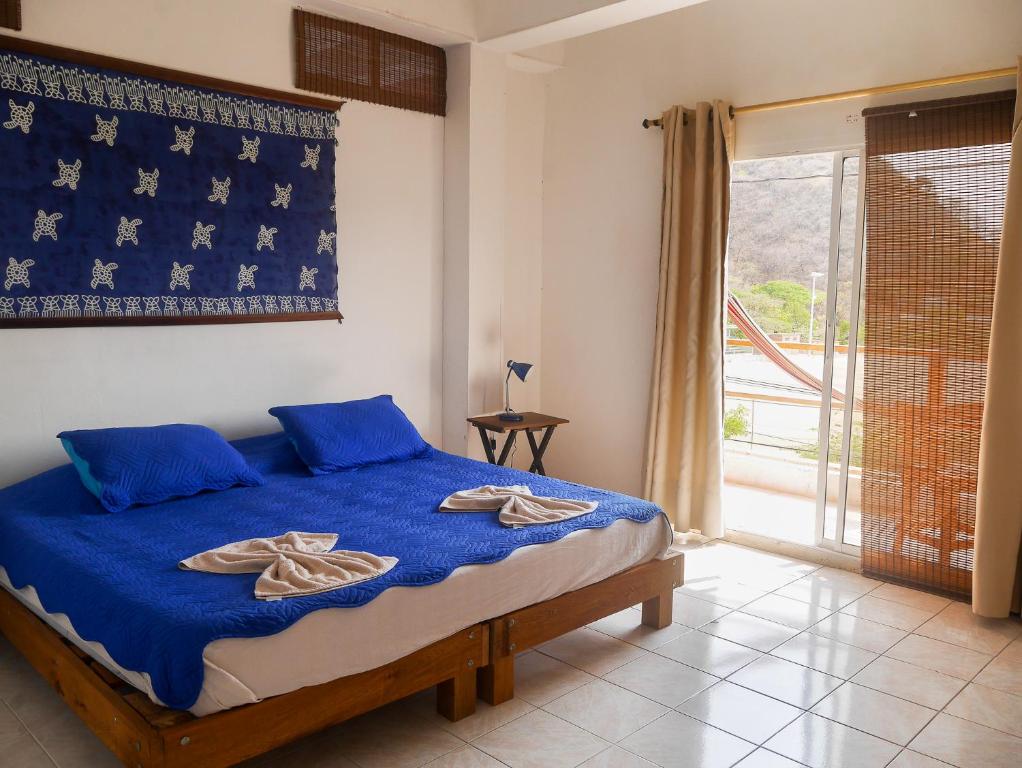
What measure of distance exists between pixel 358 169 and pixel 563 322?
155 cm

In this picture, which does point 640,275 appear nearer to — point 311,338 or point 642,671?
point 311,338

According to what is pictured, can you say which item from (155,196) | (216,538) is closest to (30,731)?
(216,538)

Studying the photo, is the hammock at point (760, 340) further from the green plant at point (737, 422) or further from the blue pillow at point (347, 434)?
the blue pillow at point (347, 434)

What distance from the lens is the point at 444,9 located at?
4.44 metres

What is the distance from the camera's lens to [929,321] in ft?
12.6

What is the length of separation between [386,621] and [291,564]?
0.32 meters

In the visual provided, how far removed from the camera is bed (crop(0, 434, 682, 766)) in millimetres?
2158

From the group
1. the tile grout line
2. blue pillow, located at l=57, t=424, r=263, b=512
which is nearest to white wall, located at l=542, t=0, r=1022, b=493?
blue pillow, located at l=57, t=424, r=263, b=512

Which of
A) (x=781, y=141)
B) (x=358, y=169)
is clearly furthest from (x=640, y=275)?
(x=358, y=169)

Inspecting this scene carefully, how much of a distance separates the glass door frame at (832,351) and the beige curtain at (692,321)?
497mm

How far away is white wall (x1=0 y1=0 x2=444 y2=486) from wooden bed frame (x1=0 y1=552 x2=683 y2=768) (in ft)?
3.07

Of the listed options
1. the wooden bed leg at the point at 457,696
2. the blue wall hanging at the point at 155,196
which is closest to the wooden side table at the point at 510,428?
the blue wall hanging at the point at 155,196

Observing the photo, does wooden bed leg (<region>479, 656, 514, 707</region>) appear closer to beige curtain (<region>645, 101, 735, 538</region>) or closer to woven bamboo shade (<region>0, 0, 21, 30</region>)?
beige curtain (<region>645, 101, 735, 538</region>)

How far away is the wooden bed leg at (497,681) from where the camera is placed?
2836 mm
